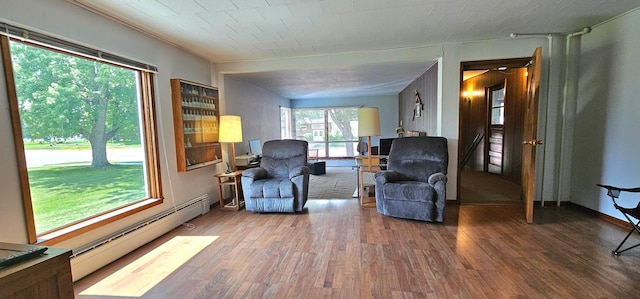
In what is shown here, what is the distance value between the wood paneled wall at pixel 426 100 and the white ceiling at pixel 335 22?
532mm

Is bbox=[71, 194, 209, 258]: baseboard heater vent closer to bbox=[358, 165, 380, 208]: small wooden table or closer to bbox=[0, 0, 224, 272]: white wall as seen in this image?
bbox=[0, 0, 224, 272]: white wall

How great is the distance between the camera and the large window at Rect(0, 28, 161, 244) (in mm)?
1869

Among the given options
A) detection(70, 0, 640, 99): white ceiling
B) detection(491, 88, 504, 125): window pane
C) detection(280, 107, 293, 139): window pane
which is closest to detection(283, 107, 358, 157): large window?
detection(280, 107, 293, 139): window pane

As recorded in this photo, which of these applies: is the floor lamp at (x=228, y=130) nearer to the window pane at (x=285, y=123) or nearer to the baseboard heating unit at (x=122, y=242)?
the baseboard heating unit at (x=122, y=242)

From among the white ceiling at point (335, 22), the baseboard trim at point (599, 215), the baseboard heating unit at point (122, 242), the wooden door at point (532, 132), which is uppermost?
the white ceiling at point (335, 22)

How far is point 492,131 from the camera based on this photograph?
576 centimetres

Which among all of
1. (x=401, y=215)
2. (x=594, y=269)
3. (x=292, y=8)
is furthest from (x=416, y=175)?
(x=292, y=8)

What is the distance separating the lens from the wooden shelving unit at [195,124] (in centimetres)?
326

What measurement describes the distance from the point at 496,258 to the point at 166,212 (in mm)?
3428

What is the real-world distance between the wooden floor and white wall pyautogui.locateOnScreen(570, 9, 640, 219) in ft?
1.59

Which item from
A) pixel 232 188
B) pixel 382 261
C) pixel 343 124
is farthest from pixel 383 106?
pixel 382 261

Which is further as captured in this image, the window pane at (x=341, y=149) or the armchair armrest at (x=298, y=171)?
the window pane at (x=341, y=149)

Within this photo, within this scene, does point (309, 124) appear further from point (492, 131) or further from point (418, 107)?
point (492, 131)

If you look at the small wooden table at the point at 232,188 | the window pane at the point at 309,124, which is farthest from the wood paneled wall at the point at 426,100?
the small wooden table at the point at 232,188
